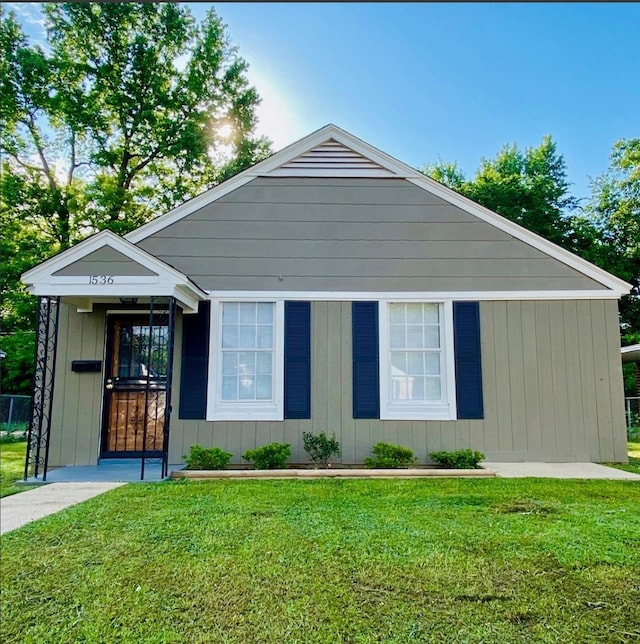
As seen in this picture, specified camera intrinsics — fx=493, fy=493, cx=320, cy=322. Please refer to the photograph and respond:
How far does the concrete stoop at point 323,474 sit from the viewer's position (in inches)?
223

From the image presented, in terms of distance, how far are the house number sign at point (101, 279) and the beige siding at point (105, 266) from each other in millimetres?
38

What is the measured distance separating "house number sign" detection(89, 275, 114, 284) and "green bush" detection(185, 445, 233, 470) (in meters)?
2.28

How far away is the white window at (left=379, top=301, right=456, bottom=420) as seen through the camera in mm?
6863

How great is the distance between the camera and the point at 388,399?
22.6 ft

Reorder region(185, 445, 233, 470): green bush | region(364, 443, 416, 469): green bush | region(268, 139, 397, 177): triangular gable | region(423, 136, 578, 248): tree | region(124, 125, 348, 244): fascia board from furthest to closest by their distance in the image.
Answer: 1. region(423, 136, 578, 248): tree
2. region(268, 139, 397, 177): triangular gable
3. region(124, 125, 348, 244): fascia board
4. region(364, 443, 416, 469): green bush
5. region(185, 445, 233, 470): green bush

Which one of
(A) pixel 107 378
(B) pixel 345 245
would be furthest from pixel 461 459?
(A) pixel 107 378

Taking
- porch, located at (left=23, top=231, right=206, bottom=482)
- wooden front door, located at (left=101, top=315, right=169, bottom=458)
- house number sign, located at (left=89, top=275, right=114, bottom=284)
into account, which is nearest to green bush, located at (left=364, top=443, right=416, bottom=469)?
porch, located at (left=23, top=231, right=206, bottom=482)

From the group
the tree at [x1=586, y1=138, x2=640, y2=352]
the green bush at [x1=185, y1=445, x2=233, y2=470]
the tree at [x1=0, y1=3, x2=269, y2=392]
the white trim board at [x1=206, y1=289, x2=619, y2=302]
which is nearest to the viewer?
the tree at [x1=586, y1=138, x2=640, y2=352]

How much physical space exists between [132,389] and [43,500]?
2.63 m

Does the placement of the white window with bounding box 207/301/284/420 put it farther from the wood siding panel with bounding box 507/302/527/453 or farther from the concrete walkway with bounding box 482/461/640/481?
the wood siding panel with bounding box 507/302/527/453

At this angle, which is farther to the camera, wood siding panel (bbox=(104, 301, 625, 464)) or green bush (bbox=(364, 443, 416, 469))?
wood siding panel (bbox=(104, 301, 625, 464))

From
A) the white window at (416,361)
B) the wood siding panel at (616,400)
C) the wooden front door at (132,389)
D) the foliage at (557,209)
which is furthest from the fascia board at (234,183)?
the wood siding panel at (616,400)

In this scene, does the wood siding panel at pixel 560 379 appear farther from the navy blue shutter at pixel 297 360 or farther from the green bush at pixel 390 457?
the navy blue shutter at pixel 297 360

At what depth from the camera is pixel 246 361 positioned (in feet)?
22.7
